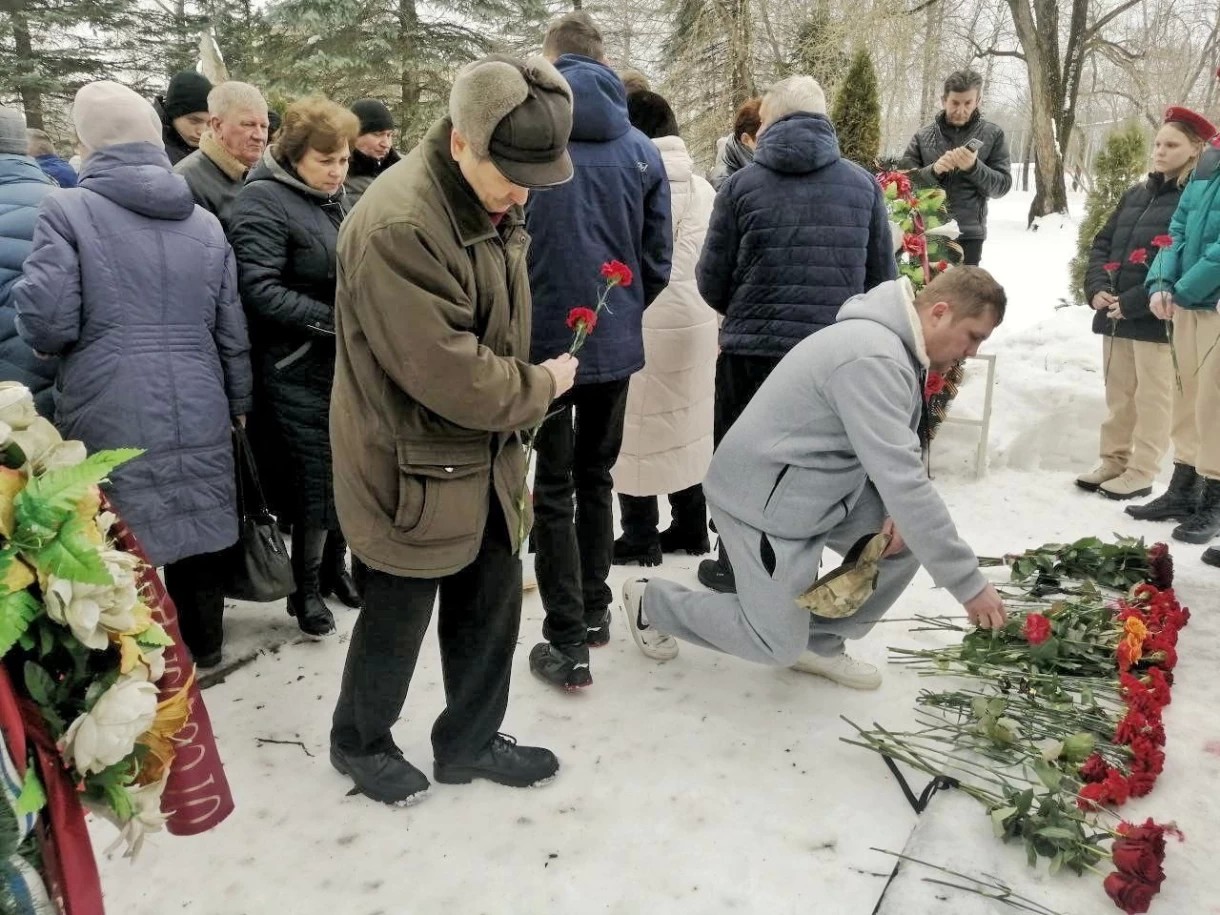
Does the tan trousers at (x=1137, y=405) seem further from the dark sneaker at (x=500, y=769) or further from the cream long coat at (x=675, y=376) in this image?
the dark sneaker at (x=500, y=769)

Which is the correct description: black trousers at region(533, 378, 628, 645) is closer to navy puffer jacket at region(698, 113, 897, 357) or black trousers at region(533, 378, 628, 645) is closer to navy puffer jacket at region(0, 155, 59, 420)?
navy puffer jacket at region(698, 113, 897, 357)

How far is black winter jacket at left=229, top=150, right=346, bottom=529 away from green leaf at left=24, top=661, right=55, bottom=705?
189cm

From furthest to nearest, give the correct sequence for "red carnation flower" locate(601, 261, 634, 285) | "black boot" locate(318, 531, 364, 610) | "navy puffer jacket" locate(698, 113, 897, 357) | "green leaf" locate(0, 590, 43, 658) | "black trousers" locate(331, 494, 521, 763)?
"black boot" locate(318, 531, 364, 610), "navy puffer jacket" locate(698, 113, 897, 357), "red carnation flower" locate(601, 261, 634, 285), "black trousers" locate(331, 494, 521, 763), "green leaf" locate(0, 590, 43, 658)

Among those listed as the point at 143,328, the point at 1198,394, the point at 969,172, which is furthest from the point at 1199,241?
the point at 143,328

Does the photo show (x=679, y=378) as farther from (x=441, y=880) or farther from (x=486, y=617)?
(x=441, y=880)

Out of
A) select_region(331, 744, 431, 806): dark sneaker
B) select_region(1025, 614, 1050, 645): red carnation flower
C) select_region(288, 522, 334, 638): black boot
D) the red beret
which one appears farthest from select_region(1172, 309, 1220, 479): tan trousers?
select_region(288, 522, 334, 638): black boot

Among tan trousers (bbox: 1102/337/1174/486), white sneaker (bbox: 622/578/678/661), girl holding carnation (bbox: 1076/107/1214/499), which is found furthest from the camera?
tan trousers (bbox: 1102/337/1174/486)

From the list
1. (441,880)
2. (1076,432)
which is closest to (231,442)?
(441,880)

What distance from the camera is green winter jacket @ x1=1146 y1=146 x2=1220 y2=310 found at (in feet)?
14.1

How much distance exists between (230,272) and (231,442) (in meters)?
0.56

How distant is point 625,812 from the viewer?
8.28 ft

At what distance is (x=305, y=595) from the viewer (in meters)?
3.53

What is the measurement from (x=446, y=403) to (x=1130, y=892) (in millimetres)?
1839

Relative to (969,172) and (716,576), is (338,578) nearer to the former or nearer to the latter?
(716,576)
